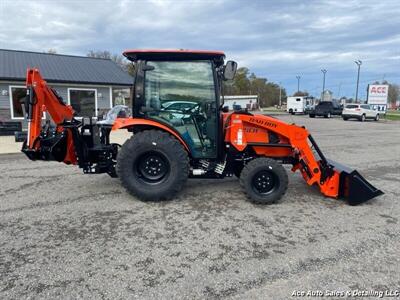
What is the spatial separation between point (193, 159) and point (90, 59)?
17.2m

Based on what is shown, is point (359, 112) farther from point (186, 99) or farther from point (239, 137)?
point (186, 99)

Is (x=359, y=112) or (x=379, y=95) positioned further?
(x=379, y=95)

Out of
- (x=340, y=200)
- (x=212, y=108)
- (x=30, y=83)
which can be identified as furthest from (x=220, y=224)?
(x=30, y=83)

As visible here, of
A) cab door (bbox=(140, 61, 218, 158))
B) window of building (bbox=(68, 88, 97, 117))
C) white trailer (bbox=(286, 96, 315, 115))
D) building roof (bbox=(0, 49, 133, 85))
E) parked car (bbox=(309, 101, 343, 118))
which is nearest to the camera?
cab door (bbox=(140, 61, 218, 158))

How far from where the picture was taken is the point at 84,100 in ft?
56.3

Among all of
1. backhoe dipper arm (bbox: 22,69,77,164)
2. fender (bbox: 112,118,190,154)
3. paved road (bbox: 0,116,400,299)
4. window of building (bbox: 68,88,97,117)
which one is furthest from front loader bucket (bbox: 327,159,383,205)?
window of building (bbox: 68,88,97,117)

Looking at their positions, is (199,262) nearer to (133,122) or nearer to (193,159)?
(193,159)

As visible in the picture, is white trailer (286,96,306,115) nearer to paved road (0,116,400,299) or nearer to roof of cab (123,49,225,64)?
paved road (0,116,400,299)

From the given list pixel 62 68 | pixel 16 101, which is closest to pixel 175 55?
pixel 16 101

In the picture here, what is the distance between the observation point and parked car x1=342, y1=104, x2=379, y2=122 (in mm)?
30391

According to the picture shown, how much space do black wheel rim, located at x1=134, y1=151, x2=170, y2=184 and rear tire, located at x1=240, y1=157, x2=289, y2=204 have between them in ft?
4.18

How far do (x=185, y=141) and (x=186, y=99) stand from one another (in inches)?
27.3

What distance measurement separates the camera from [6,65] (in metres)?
15.8

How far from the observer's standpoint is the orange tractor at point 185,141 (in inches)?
197
